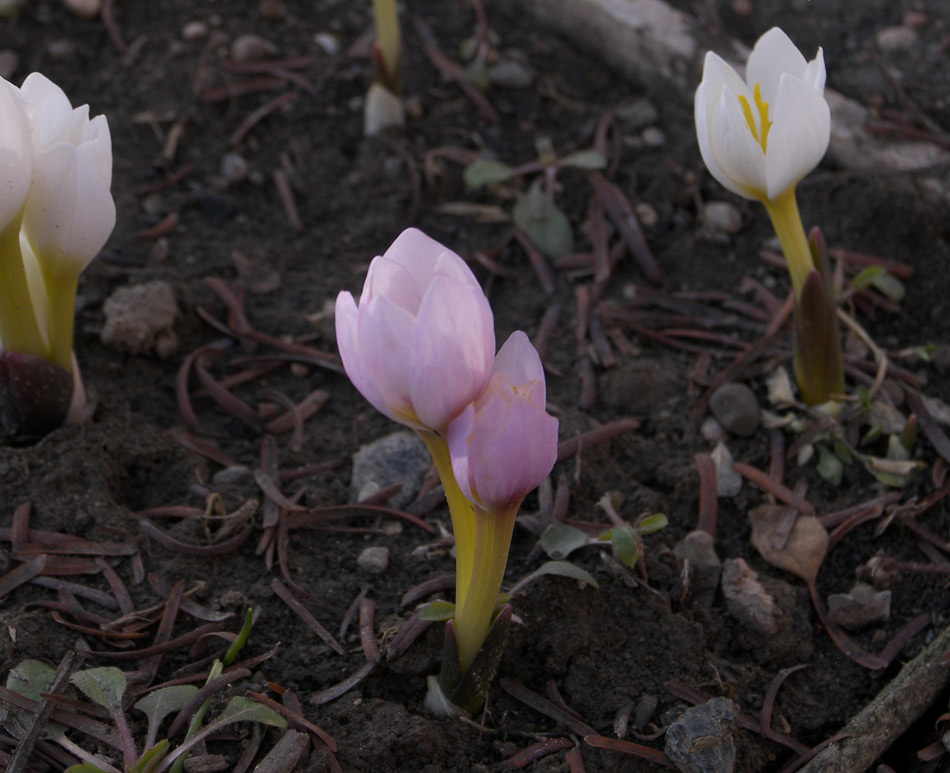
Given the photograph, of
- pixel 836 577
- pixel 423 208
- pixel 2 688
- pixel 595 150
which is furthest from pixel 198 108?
pixel 836 577

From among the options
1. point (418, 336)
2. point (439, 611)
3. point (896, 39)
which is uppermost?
point (418, 336)

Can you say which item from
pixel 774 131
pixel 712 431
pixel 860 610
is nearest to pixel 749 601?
pixel 860 610

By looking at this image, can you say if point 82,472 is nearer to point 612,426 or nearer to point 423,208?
point 612,426

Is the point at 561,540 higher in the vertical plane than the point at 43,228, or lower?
lower

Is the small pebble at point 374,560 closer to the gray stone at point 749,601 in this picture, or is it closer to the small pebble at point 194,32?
the gray stone at point 749,601

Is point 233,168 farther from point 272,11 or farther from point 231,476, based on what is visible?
point 231,476

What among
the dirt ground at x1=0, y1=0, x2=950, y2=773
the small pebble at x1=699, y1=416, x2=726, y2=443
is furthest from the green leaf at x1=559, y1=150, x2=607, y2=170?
the small pebble at x1=699, y1=416, x2=726, y2=443

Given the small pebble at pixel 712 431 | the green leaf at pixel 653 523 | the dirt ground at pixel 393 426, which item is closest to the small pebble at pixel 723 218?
the dirt ground at pixel 393 426

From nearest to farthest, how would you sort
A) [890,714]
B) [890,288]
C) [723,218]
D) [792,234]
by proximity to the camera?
[890,714], [792,234], [890,288], [723,218]
